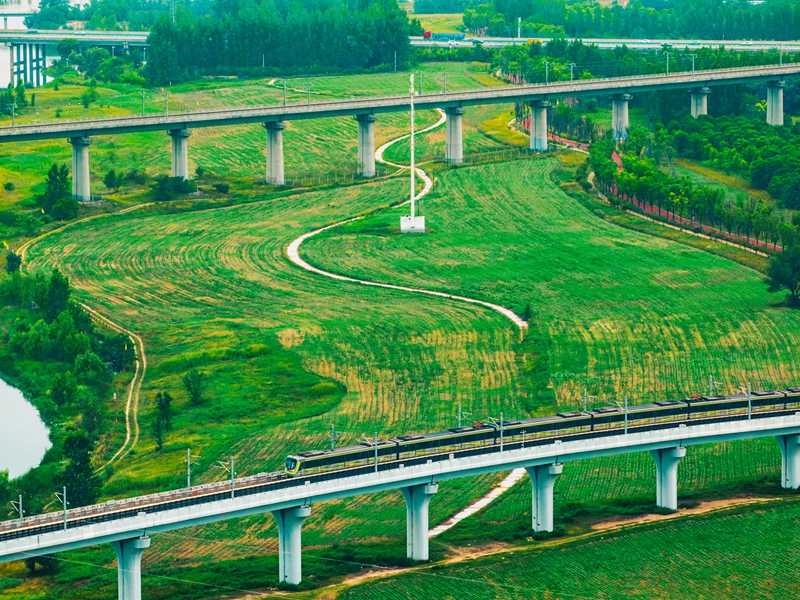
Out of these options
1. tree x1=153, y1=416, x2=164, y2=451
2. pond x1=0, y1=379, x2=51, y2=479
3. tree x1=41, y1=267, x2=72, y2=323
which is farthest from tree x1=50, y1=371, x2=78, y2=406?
tree x1=41, y1=267, x2=72, y2=323

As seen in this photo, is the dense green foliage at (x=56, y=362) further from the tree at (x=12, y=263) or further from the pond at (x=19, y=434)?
the tree at (x=12, y=263)

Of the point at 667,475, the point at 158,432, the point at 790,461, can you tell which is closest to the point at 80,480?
the point at 158,432

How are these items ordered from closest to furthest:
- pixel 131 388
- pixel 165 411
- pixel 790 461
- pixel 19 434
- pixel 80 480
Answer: pixel 80 480 < pixel 790 461 < pixel 165 411 < pixel 19 434 < pixel 131 388

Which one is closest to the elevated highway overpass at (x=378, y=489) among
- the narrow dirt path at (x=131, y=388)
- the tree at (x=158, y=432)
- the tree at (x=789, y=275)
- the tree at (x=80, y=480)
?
the tree at (x=80, y=480)

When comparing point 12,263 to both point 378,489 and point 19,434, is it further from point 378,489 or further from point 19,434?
point 378,489

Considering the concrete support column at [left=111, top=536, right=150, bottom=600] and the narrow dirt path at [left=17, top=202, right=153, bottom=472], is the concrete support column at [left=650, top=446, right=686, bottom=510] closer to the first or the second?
the concrete support column at [left=111, top=536, right=150, bottom=600]

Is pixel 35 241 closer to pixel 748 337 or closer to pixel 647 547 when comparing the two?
pixel 748 337
